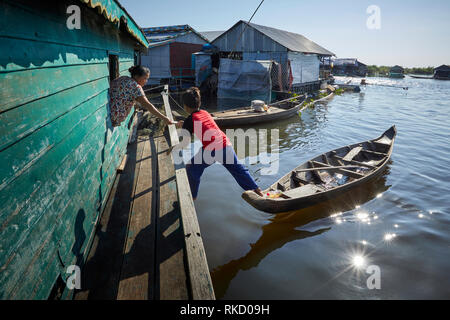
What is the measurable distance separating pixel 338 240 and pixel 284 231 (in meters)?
1.00

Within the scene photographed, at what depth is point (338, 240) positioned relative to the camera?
485cm

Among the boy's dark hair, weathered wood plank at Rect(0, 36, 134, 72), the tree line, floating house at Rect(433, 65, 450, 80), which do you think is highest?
the tree line

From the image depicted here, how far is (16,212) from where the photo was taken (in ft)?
5.24

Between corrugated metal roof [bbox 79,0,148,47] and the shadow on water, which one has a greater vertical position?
corrugated metal roof [bbox 79,0,148,47]

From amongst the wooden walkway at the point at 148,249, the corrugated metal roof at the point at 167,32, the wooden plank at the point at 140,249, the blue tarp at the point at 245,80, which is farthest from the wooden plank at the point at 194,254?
the corrugated metal roof at the point at 167,32

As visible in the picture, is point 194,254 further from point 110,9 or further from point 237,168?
point 110,9

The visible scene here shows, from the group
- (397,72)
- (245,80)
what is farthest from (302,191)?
(397,72)

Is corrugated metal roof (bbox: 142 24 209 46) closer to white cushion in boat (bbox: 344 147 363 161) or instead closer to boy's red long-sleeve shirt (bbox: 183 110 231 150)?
white cushion in boat (bbox: 344 147 363 161)

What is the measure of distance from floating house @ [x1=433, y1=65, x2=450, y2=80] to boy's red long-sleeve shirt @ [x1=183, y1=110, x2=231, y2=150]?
6689 cm

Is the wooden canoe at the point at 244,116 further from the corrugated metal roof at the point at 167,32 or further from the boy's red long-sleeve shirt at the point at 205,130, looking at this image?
the corrugated metal roof at the point at 167,32

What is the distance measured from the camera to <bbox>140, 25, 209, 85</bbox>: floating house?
21.1 metres

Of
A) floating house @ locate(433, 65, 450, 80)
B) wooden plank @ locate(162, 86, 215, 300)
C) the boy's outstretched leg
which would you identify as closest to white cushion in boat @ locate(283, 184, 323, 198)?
the boy's outstretched leg

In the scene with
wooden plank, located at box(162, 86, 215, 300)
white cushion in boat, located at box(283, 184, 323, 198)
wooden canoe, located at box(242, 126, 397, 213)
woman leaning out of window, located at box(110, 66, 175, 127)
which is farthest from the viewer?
white cushion in boat, located at box(283, 184, 323, 198)

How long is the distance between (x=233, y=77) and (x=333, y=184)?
12409mm
